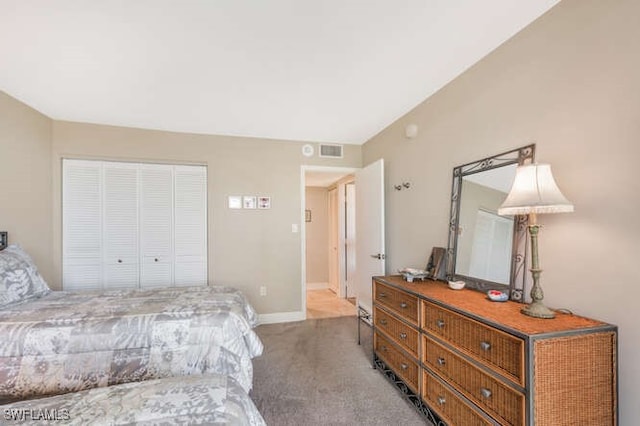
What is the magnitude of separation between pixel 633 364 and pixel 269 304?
3311 millimetres

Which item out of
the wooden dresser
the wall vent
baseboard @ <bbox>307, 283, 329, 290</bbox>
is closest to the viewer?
the wooden dresser

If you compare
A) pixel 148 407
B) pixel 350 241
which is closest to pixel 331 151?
pixel 350 241

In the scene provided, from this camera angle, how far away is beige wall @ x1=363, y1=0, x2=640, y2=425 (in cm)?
126

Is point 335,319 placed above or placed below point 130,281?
below

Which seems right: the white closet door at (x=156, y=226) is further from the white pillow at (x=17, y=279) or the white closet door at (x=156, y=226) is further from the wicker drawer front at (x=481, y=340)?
the wicker drawer front at (x=481, y=340)

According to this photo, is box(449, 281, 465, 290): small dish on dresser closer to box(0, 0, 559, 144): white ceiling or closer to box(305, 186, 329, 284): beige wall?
box(0, 0, 559, 144): white ceiling

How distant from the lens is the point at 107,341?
1666 millimetres

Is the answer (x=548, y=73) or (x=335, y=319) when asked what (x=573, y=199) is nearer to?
(x=548, y=73)

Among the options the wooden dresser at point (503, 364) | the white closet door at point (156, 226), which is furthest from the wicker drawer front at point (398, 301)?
the white closet door at point (156, 226)

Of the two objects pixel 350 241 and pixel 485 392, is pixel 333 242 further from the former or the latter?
pixel 485 392

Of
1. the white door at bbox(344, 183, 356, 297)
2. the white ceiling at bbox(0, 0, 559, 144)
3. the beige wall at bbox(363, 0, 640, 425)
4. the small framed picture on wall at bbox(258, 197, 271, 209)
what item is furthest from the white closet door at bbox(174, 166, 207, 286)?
the beige wall at bbox(363, 0, 640, 425)

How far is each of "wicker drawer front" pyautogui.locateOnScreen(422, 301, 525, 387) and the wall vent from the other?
265 cm

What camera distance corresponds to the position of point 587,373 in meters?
1.24

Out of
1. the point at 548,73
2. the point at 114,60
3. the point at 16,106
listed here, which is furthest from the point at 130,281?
the point at 548,73
